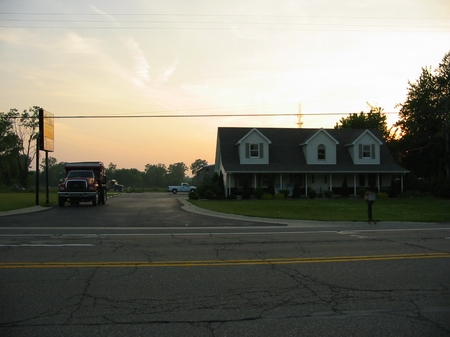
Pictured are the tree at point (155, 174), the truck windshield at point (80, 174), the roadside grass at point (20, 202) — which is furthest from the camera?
the tree at point (155, 174)

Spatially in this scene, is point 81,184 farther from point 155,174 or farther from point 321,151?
point 155,174

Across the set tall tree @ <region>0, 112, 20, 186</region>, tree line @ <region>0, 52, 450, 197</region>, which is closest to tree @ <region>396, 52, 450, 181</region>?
tree line @ <region>0, 52, 450, 197</region>

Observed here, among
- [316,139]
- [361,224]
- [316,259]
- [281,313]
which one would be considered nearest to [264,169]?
[316,139]

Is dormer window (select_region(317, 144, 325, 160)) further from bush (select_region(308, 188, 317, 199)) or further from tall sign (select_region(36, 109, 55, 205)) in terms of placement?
tall sign (select_region(36, 109, 55, 205))

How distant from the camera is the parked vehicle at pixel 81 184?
97.8ft

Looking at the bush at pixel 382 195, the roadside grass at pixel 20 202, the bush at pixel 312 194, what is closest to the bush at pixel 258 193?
the bush at pixel 312 194

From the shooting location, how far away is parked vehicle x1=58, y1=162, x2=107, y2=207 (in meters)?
29.8

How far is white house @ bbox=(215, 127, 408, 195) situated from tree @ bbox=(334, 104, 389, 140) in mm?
24794

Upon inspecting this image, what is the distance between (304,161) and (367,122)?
106 ft

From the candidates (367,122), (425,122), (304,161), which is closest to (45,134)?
(304,161)

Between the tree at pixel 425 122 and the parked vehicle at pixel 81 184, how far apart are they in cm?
3791

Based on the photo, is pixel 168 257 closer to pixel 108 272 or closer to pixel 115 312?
pixel 108 272

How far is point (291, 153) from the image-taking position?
43031mm

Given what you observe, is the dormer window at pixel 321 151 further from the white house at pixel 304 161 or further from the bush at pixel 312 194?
the bush at pixel 312 194
